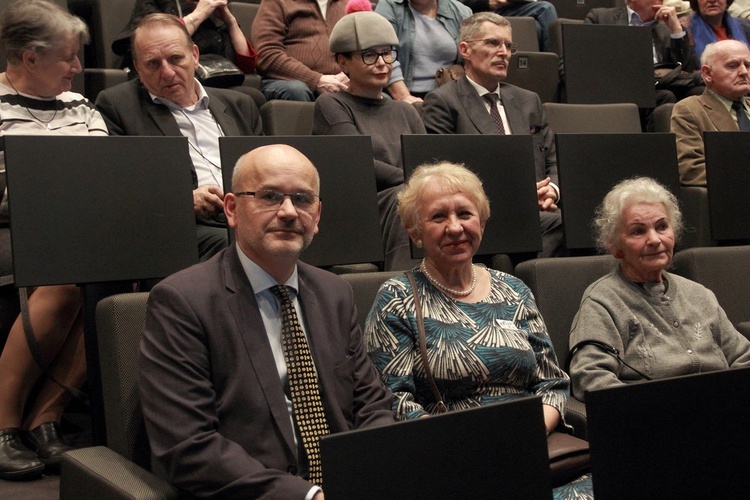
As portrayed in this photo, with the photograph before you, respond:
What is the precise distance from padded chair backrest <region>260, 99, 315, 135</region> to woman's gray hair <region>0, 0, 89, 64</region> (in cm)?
80

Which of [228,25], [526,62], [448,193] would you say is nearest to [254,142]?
[448,193]

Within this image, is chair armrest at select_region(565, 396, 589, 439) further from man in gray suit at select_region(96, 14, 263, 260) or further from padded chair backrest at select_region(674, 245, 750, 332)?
man in gray suit at select_region(96, 14, 263, 260)

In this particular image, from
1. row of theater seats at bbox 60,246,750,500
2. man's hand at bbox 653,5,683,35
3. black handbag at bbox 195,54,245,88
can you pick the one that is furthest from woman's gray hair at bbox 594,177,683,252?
man's hand at bbox 653,5,683,35

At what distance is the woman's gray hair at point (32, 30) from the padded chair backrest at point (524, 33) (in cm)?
262

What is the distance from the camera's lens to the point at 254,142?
88.9 inches

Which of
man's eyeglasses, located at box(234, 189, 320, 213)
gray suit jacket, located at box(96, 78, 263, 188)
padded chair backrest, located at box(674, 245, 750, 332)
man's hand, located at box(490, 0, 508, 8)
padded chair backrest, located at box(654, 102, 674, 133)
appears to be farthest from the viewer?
man's hand, located at box(490, 0, 508, 8)

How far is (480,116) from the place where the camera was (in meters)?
3.30

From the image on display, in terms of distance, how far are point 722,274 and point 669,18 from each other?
2.33m

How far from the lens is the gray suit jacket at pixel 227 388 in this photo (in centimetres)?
150

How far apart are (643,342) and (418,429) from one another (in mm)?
1092

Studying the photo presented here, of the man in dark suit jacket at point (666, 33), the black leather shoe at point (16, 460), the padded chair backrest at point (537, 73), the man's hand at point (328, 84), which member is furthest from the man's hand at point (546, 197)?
the man in dark suit jacket at point (666, 33)

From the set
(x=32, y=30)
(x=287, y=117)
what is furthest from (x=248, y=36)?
(x=32, y=30)

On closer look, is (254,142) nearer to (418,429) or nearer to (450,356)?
(450,356)

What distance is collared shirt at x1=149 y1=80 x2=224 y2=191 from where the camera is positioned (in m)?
2.70
